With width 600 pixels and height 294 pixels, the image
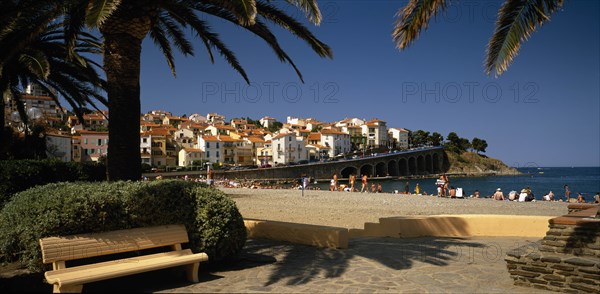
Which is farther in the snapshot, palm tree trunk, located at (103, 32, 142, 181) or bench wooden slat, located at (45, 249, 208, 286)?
Result: palm tree trunk, located at (103, 32, 142, 181)

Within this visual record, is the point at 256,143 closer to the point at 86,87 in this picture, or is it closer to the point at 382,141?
the point at 382,141

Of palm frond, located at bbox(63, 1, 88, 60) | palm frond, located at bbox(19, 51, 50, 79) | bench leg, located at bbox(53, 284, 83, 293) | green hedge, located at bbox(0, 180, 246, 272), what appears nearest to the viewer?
bench leg, located at bbox(53, 284, 83, 293)

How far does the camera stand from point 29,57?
8648mm

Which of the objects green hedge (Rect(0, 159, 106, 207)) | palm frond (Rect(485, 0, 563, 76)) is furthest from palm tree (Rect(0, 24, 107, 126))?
palm frond (Rect(485, 0, 563, 76))

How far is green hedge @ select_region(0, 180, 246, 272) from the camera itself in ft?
15.8

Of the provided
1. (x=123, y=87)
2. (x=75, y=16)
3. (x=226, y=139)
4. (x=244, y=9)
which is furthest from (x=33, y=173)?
(x=226, y=139)

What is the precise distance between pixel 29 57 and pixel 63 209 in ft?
17.9

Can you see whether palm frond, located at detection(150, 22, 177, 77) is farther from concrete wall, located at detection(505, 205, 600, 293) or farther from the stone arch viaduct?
the stone arch viaduct

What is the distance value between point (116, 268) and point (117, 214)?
0.86 metres

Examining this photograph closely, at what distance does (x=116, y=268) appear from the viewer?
4625mm

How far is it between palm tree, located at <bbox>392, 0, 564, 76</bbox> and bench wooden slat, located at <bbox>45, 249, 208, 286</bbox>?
14.4 feet

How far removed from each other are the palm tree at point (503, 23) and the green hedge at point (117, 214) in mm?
3805

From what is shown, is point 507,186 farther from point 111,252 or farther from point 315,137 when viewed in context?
point 111,252

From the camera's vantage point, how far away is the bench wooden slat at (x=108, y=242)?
4574 millimetres
